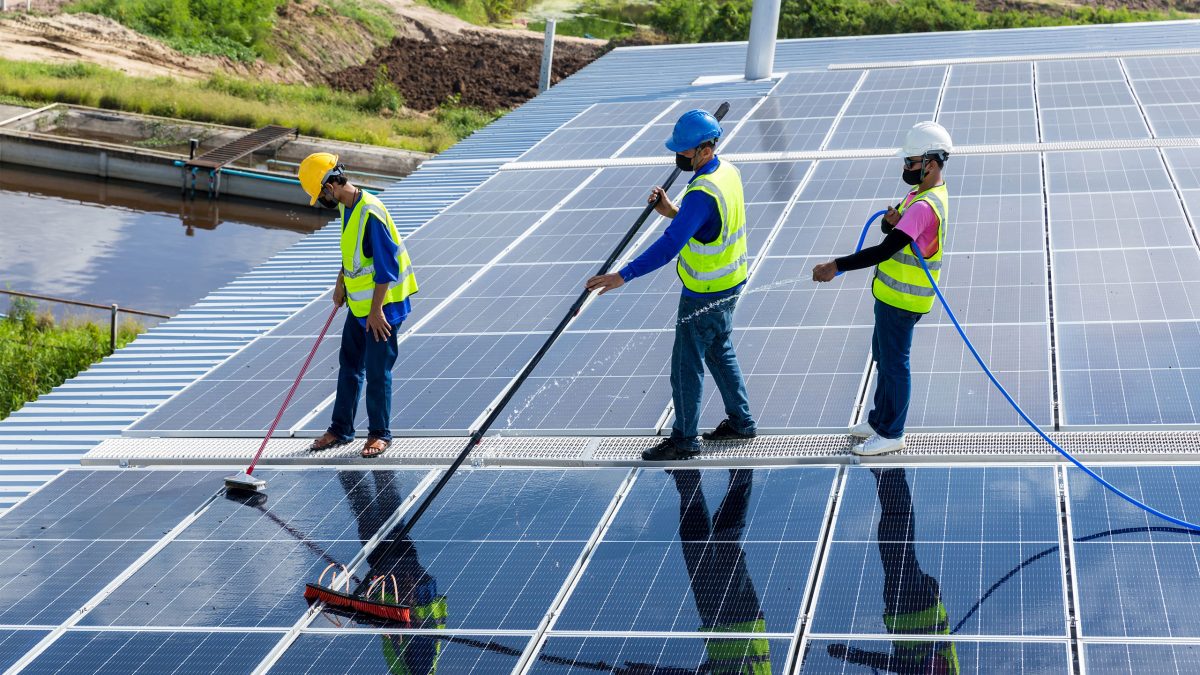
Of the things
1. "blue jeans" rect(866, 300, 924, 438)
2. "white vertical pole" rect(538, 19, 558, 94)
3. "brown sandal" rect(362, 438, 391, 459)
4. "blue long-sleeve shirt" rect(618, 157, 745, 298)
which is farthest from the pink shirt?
"white vertical pole" rect(538, 19, 558, 94)

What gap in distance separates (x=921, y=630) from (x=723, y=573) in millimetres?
1252

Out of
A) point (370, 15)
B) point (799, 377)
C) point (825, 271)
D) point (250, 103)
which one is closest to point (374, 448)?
point (799, 377)

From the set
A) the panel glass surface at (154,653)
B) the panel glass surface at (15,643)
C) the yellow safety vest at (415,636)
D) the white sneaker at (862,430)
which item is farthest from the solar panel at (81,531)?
the white sneaker at (862,430)

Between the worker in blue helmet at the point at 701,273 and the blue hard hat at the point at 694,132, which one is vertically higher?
the blue hard hat at the point at 694,132

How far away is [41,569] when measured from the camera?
8.55 metres

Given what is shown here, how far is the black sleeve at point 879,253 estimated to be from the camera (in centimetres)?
813

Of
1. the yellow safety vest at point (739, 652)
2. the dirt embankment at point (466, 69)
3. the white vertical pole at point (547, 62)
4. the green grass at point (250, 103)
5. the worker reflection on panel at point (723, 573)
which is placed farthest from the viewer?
the dirt embankment at point (466, 69)

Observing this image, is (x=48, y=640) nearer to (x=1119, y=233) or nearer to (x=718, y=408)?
(x=718, y=408)

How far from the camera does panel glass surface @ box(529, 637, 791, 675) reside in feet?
21.4

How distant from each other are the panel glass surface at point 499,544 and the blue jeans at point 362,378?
0.89m

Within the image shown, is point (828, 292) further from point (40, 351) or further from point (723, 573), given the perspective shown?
point (40, 351)

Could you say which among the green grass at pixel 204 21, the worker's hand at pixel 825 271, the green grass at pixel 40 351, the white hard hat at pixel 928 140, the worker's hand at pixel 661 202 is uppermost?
the white hard hat at pixel 928 140

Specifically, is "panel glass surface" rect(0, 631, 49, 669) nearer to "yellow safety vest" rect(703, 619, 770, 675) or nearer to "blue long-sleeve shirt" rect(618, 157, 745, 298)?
"yellow safety vest" rect(703, 619, 770, 675)

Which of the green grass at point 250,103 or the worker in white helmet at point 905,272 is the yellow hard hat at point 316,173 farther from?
the green grass at point 250,103
